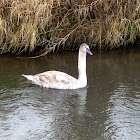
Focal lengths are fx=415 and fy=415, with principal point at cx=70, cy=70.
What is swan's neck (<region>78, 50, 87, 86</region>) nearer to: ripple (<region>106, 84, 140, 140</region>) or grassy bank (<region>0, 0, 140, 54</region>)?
ripple (<region>106, 84, 140, 140</region>)

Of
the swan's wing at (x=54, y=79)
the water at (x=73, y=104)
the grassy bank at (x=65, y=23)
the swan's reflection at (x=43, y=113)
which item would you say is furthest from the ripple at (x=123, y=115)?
the grassy bank at (x=65, y=23)

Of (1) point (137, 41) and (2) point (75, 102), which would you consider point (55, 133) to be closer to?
(2) point (75, 102)

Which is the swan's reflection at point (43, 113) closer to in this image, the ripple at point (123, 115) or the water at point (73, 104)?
the water at point (73, 104)

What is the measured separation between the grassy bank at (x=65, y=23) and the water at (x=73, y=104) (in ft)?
2.20

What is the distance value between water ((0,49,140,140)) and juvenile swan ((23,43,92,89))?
140mm

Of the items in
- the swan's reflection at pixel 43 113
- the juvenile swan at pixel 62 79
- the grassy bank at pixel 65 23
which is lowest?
the swan's reflection at pixel 43 113

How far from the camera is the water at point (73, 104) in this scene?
621 centimetres

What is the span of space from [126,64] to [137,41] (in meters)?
2.18

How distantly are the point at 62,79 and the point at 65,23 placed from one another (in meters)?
2.96

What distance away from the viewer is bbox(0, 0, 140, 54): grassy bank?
1009 cm

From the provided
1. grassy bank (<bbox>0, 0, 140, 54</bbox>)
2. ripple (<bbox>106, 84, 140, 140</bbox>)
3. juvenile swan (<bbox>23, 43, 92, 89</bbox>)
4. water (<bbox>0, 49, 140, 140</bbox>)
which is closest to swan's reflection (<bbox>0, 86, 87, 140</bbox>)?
water (<bbox>0, 49, 140, 140</bbox>)

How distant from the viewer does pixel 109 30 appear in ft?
35.4

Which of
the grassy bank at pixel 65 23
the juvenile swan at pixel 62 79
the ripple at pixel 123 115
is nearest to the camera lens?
the ripple at pixel 123 115

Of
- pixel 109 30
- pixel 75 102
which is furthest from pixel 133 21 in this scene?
pixel 75 102
